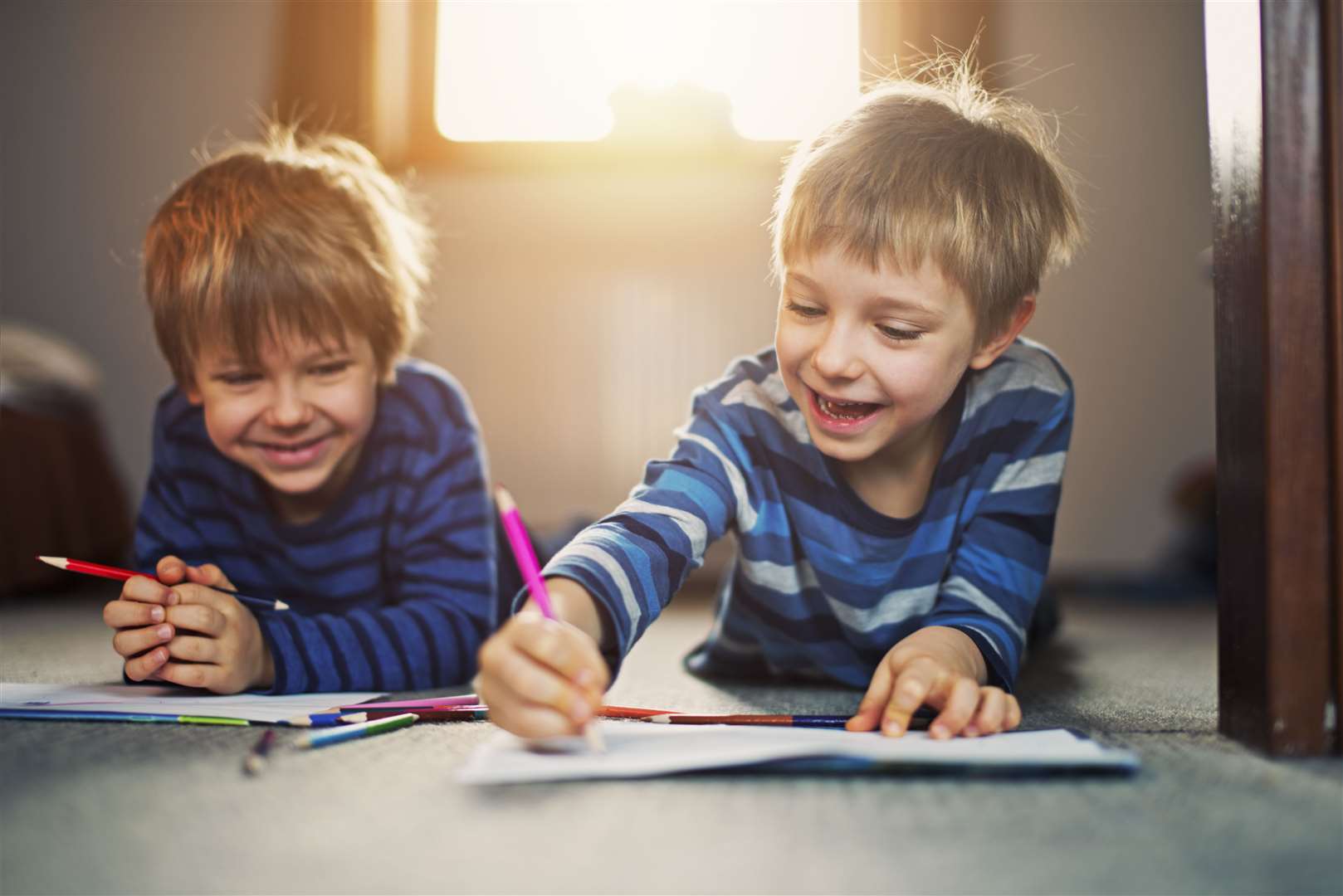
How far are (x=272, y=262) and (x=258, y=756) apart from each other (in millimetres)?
506

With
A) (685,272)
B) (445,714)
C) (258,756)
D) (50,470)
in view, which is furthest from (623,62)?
(258,756)

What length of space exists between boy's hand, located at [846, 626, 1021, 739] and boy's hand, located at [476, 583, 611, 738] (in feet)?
0.60

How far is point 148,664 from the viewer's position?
0.77 meters

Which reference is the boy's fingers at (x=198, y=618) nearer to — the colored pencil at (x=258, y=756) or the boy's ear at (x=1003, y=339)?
the colored pencil at (x=258, y=756)

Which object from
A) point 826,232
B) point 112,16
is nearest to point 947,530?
point 826,232

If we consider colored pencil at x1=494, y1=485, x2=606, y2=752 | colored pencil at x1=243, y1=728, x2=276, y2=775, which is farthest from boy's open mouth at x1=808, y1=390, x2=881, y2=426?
colored pencil at x1=243, y1=728, x2=276, y2=775

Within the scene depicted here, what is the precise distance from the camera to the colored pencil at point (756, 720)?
0.66m

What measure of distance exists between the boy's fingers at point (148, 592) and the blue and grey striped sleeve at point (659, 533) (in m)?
0.30

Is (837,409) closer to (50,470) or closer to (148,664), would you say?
(148,664)

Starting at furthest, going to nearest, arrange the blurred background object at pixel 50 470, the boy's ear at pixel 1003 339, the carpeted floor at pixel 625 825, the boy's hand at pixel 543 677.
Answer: the blurred background object at pixel 50 470 → the boy's ear at pixel 1003 339 → the boy's hand at pixel 543 677 → the carpeted floor at pixel 625 825

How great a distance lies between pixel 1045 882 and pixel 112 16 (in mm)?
2585

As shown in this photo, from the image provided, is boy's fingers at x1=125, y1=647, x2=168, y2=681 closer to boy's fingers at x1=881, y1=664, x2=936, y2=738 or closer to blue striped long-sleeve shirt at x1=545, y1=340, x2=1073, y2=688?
blue striped long-sleeve shirt at x1=545, y1=340, x2=1073, y2=688

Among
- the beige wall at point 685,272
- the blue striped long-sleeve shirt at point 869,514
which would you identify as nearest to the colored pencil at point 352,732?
the blue striped long-sleeve shirt at point 869,514

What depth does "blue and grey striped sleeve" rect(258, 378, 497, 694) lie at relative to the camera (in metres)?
0.85
